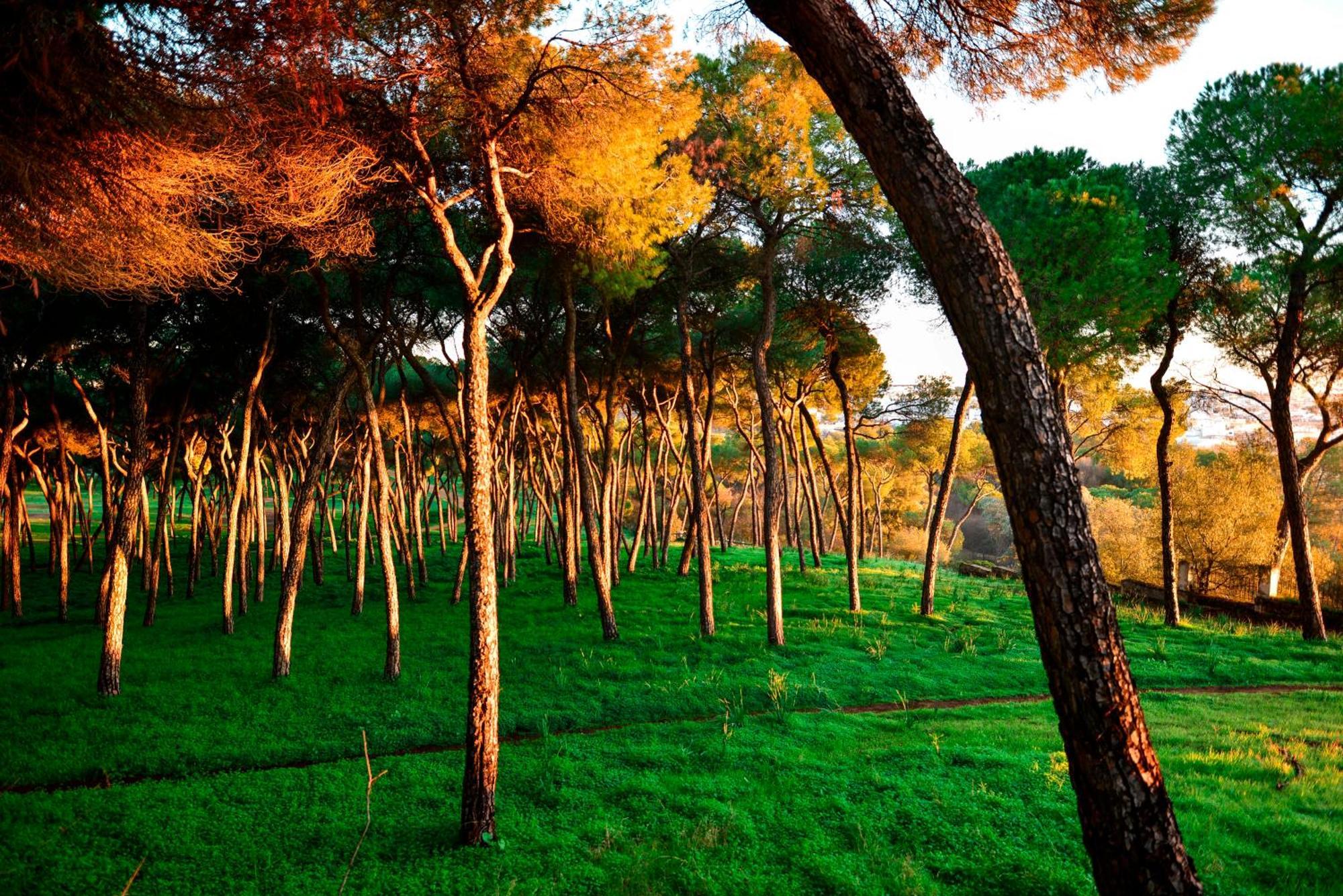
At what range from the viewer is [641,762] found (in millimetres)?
6473

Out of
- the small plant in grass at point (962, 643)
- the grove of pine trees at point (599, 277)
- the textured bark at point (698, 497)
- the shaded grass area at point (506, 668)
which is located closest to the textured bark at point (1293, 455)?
the grove of pine trees at point (599, 277)

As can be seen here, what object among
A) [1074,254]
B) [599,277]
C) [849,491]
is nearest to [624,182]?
[599,277]

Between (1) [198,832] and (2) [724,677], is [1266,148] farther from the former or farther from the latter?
(1) [198,832]

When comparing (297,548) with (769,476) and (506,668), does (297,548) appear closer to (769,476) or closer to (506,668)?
(506,668)

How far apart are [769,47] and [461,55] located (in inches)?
221

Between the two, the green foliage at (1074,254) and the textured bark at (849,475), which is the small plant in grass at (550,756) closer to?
the textured bark at (849,475)

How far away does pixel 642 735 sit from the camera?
23.7 feet

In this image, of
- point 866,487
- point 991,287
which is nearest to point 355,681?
point 991,287

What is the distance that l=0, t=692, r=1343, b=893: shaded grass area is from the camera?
436 centimetres

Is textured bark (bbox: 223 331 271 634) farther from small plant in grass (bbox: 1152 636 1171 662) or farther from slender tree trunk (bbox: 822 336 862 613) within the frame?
small plant in grass (bbox: 1152 636 1171 662)

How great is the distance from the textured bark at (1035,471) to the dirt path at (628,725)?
219 inches

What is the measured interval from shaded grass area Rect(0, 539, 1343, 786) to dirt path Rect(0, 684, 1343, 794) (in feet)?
0.23

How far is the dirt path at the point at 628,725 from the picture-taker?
6.05 metres

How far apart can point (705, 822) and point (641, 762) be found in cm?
150
